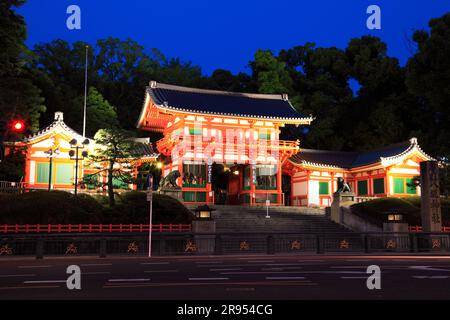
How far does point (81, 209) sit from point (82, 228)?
1.47 meters

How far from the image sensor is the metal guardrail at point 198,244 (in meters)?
20.8

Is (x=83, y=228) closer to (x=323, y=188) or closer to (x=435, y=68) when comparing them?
(x=435, y=68)

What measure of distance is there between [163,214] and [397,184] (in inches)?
945

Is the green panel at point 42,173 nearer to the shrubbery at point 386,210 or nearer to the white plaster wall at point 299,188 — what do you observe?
the white plaster wall at point 299,188

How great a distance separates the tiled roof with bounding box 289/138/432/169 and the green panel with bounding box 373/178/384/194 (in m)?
1.81

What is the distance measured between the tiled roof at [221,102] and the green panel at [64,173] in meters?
9.10

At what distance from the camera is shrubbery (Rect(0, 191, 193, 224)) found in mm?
24891

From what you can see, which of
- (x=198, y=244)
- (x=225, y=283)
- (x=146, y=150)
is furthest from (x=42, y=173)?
(x=225, y=283)

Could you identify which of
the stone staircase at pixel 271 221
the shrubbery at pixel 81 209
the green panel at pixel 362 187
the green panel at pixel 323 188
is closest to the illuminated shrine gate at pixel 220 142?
the green panel at pixel 323 188

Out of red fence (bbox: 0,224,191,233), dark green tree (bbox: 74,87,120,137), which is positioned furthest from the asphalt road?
dark green tree (bbox: 74,87,120,137)

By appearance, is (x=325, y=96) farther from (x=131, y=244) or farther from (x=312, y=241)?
(x=131, y=244)

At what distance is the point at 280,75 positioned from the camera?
59812 mm

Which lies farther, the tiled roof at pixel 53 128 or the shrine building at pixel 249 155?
the shrine building at pixel 249 155

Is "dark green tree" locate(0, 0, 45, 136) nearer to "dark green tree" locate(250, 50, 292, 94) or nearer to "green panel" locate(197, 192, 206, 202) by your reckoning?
"green panel" locate(197, 192, 206, 202)
